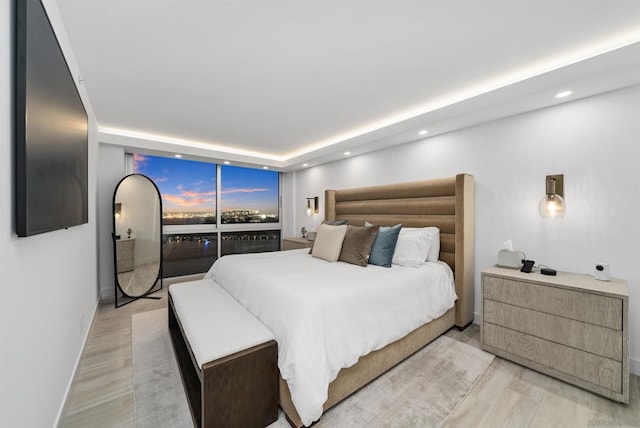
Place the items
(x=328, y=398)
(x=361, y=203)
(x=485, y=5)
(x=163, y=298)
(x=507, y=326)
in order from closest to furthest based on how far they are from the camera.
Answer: (x=485, y=5)
(x=328, y=398)
(x=507, y=326)
(x=163, y=298)
(x=361, y=203)

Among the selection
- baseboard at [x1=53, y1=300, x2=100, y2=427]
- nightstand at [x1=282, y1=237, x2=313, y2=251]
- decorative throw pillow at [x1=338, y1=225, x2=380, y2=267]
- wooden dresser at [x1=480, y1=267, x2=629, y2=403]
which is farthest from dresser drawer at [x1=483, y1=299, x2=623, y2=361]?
baseboard at [x1=53, y1=300, x2=100, y2=427]

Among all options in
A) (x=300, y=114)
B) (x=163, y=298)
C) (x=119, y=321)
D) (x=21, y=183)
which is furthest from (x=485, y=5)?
(x=163, y=298)

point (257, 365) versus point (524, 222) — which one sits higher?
point (524, 222)

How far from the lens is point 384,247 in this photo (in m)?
2.83

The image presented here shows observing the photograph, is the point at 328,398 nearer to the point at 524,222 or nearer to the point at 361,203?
the point at 524,222

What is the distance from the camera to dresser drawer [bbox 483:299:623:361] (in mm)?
1851

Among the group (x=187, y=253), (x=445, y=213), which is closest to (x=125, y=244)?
(x=187, y=253)

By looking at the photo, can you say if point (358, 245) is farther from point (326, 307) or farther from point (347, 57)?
point (347, 57)

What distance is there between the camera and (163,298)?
3953mm

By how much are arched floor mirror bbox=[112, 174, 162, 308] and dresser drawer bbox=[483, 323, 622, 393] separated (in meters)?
4.50

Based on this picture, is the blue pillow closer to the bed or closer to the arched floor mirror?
the bed

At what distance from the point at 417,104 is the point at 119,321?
434 cm

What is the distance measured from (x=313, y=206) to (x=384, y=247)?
2846mm

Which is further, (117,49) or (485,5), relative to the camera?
(117,49)
